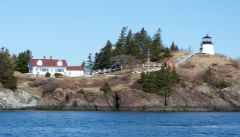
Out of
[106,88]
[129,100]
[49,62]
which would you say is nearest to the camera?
[129,100]

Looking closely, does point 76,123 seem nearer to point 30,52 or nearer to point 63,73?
point 63,73

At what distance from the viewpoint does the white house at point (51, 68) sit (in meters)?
111

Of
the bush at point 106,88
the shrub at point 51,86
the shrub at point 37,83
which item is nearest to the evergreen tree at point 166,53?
the bush at point 106,88

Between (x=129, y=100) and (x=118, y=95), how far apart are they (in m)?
2.76

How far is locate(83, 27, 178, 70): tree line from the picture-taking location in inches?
4671

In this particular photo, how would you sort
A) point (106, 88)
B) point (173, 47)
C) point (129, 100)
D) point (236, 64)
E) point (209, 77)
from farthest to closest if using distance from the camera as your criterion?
point (173, 47)
point (236, 64)
point (209, 77)
point (106, 88)
point (129, 100)

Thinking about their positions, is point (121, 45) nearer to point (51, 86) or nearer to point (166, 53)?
point (166, 53)

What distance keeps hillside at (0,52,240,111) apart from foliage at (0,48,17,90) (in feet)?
4.82

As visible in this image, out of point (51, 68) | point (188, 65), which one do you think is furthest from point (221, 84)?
point (51, 68)

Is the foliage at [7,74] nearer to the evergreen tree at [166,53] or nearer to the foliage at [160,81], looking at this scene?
the foliage at [160,81]

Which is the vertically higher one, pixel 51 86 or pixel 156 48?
pixel 156 48

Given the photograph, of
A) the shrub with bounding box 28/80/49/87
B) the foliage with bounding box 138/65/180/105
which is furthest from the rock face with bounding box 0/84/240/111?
the shrub with bounding box 28/80/49/87

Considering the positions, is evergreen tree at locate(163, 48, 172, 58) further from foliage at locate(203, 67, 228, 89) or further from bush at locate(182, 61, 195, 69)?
foliage at locate(203, 67, 228, 89)

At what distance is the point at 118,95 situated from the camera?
276 feet
